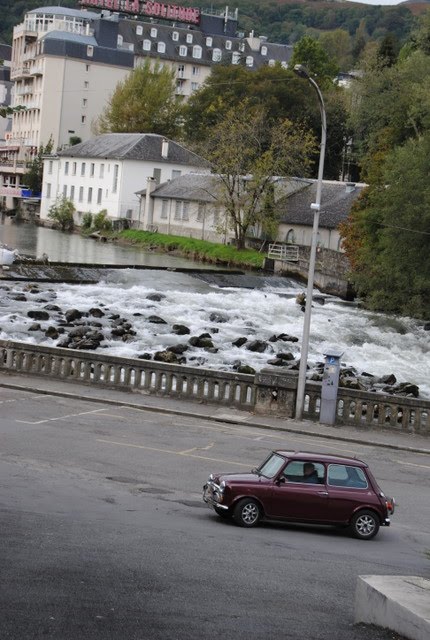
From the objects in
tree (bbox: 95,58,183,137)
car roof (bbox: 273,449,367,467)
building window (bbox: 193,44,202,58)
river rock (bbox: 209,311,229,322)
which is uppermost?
building window (bbox: 193,44,202,58)

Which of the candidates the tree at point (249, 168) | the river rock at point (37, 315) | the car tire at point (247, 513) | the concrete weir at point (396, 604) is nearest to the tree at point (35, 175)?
the tree at point (249, 168)

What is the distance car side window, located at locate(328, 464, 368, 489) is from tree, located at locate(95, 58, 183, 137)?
346ft

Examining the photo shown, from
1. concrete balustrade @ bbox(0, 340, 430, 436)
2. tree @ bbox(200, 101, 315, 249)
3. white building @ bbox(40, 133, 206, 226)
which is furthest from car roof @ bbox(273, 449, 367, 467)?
white building @ bbox(40, 133, 206, 226)

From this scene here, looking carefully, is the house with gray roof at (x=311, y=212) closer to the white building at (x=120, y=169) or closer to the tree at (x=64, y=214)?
the white building at (x=120, y=169)

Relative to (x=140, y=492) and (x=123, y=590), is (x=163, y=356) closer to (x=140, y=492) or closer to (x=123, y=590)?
(x=140, y=492)

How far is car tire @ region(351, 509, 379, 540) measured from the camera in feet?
61.7

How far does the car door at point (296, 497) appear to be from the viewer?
60.8 ft

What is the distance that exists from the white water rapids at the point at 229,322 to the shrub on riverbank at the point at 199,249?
13.5 metres

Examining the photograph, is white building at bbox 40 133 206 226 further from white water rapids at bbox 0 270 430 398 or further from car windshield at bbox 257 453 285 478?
car windshield at bbox 257 453 285 478

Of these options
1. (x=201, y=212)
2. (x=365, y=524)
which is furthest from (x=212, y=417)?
(x=201, y=212)

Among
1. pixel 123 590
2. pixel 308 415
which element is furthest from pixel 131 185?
pixel 123 590

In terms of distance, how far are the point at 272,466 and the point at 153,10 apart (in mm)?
151008

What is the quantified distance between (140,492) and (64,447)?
4.00 m

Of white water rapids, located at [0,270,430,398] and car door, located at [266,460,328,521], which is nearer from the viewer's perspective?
car door, located at [266,460,328,521]
